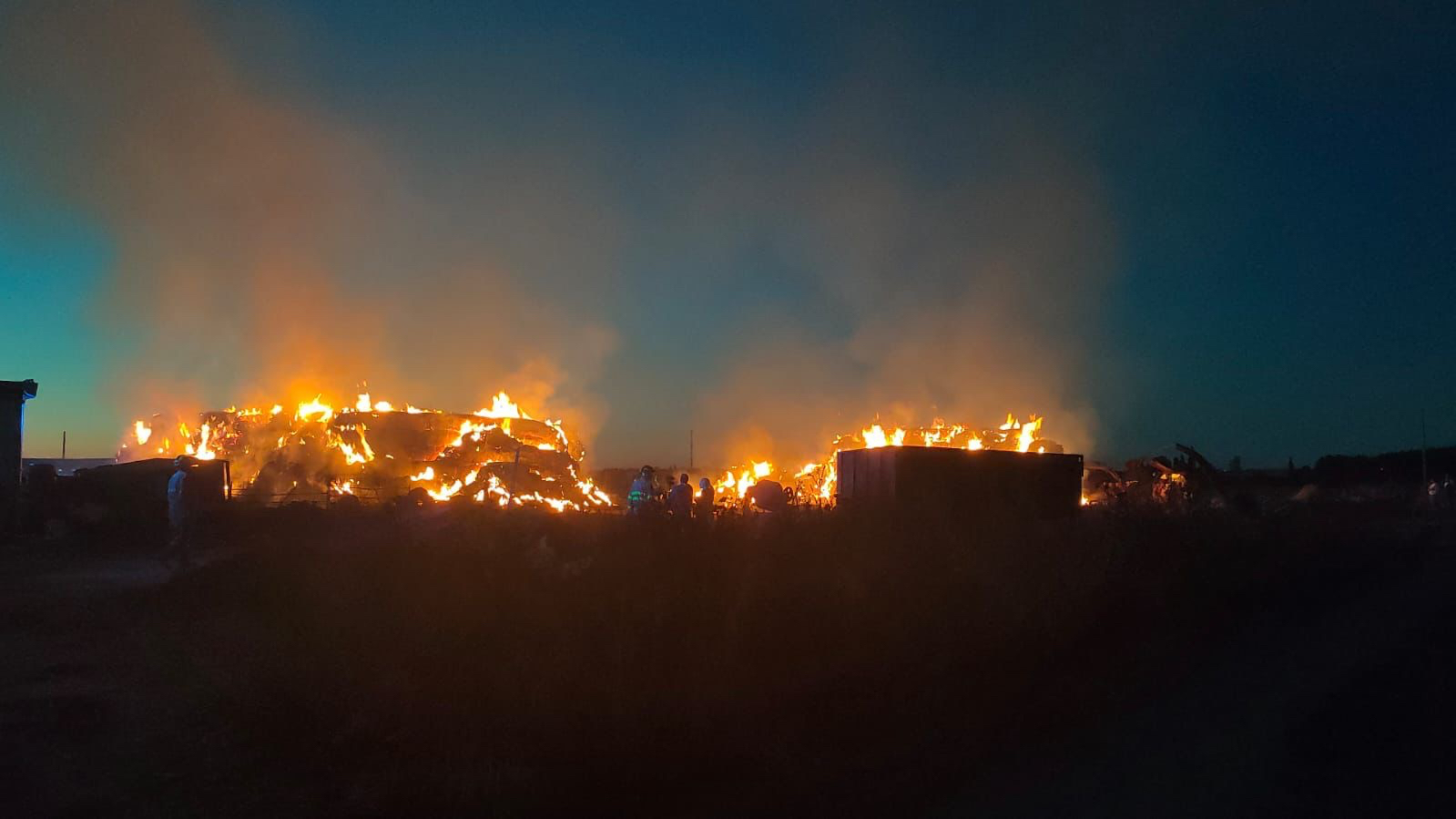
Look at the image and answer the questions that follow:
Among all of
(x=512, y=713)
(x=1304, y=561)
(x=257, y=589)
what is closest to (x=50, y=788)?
(x=512, y=713)

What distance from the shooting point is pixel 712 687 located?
6.93 meters

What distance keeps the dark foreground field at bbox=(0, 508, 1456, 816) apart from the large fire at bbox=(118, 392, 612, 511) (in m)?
21.9

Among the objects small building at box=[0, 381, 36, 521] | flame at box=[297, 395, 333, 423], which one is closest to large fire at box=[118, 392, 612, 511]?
flame at box=[297, 395, 333, 423]

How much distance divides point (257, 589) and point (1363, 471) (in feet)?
252

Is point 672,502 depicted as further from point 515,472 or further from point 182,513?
point 515,472

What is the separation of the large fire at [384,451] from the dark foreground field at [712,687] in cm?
2186

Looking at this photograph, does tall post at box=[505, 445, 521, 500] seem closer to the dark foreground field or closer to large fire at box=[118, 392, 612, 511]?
large fire at box=[118, 392, 612, 511]

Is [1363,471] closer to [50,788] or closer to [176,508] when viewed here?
[176,508]

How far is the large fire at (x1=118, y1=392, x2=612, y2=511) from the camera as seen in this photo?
33219mm

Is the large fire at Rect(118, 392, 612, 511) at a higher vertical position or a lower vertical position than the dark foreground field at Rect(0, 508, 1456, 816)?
higher

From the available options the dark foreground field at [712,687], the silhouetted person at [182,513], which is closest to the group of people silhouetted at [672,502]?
the dark foreground field at [712,687]

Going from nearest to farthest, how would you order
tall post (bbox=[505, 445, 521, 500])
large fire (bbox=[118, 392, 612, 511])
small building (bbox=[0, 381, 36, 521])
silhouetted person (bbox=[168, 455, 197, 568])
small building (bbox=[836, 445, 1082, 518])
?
1. silhouetted person (bbox=[168, 455, 197, 568])
2. small building (bbox=[836, 445, 1082, 518])
3. small building (bbox=[0, 381, 36, 521])
4. tall post (bbox=[505, 445, 521, 500])
5. large fire (bbox=[118, 392, 612, 511])

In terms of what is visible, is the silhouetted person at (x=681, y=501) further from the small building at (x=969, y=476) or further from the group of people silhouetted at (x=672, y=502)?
the small building at (x=969, y=476)

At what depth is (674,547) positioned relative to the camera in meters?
9.07
